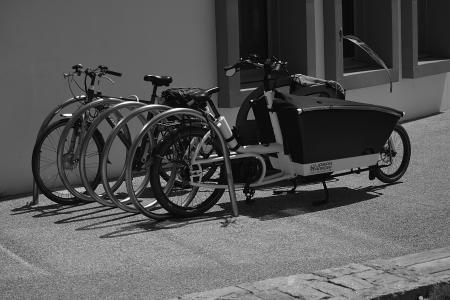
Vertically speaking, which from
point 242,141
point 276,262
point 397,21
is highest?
point 397,21

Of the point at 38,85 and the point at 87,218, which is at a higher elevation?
the point at 38,85

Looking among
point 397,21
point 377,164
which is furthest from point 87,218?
point 397,21

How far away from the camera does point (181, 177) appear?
8133 millimetres

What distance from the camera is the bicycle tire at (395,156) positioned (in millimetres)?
9227

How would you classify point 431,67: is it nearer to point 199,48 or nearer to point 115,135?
point 199,48

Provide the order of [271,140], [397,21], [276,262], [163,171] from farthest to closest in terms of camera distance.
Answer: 1. [397,21]
2. [271,140]
3. [163,171]
4. [276,262]

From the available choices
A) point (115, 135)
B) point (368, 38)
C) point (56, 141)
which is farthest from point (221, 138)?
point (368, 38)

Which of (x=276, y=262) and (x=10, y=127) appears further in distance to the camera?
(x=10, y=127)

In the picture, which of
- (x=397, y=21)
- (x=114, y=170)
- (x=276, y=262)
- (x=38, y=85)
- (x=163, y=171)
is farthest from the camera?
(x=397, y=21)

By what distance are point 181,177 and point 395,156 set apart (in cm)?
225

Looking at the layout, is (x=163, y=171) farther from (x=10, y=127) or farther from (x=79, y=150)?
(x=10, y=127)

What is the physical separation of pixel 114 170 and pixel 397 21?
4.78 meters

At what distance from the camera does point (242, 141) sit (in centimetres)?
878

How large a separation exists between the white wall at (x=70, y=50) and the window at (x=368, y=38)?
248 cm
